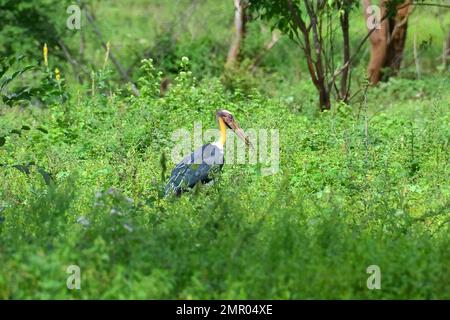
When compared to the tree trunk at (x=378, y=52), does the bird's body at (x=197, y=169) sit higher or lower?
→ lower

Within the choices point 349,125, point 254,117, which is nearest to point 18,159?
point 254,117

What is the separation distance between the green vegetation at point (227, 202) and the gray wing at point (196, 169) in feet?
0.55

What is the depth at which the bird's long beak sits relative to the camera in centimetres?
979

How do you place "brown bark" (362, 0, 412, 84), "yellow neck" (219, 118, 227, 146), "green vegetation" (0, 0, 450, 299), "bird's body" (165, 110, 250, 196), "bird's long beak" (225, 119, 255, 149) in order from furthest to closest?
1. "brown bark" (362, 0, 412, 84)
2. "bird's long beak" (225, 119, 255, 149)
3. "yellow neck" (219, 118, 227, 146)
4. "bird's body" (165, 110, 250, 196)
5. "green vegetation" (0, 0, 450, 299)

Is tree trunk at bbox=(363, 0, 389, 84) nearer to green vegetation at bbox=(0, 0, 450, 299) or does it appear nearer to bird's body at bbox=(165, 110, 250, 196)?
green vegetation at bbox=(0, 0, 450, 299)

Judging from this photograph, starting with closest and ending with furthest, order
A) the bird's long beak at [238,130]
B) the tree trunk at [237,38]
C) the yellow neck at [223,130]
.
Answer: the yellow neck at [223,130] < the bird's long beak at [238,130] < the tree trunk at [237,38]

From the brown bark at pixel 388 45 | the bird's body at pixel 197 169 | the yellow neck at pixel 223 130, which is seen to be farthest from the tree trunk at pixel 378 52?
the bird's body at pixel 197 169

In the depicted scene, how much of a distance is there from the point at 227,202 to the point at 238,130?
10.8ft

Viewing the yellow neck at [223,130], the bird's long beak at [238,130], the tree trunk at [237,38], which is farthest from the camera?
the tree trunk at [237,38]

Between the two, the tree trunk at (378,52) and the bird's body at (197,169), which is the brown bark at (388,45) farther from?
the bird's body at (197,169)

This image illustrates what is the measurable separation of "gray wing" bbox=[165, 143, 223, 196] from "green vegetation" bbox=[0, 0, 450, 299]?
17 cm

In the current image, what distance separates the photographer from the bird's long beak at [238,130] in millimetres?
9789

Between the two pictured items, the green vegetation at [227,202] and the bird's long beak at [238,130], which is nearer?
the green vegetation at [227,202]

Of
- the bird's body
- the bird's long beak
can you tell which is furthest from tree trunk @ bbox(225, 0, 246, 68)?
the bird's body
